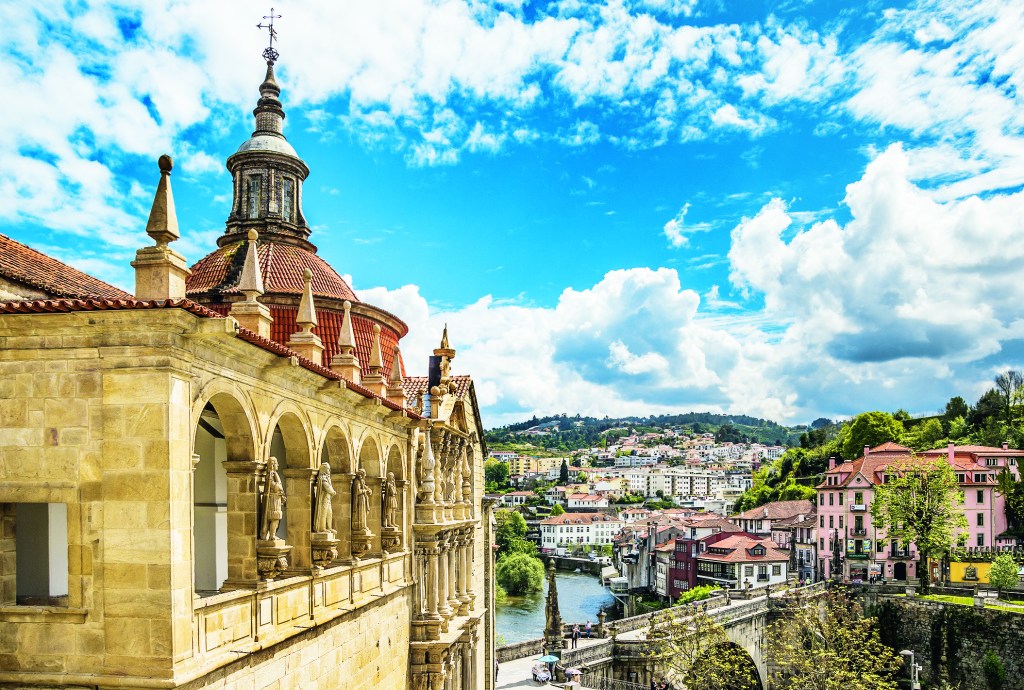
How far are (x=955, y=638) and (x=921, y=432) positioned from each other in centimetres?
5385

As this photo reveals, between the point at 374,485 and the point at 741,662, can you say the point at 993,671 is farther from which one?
the point at 374,485

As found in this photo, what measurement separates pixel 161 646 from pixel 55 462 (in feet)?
7.44

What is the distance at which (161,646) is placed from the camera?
7961mm

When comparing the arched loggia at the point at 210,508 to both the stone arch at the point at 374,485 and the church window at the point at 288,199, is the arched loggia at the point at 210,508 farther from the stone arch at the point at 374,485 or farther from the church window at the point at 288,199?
the church window at the point at 288,199

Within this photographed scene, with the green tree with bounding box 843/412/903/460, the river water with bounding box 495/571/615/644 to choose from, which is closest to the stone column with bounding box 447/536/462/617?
the river water with bounding box 495/571/615/644

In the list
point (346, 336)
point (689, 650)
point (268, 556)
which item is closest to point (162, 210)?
point (268, 556)

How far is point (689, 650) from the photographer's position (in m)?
41.4

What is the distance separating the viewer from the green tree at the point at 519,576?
9041 cm

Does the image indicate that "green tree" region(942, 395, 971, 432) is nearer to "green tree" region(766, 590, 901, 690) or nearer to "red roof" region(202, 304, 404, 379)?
"green tree" region(766, 590, 901, 690)

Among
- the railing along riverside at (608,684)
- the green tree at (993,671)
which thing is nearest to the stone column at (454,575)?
the railing along riverside at (608,684)

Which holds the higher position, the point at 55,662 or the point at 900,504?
the point at 55,662

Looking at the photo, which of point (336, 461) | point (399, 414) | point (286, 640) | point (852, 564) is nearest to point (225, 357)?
point (286, 640)

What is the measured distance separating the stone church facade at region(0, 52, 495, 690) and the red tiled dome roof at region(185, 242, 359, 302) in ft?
20.3

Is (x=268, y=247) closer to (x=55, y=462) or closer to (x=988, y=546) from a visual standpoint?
(x=55, y=462)
